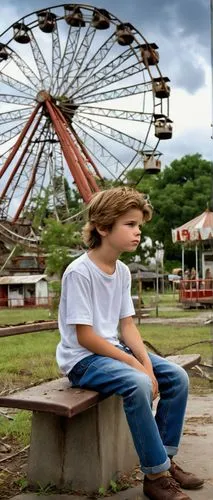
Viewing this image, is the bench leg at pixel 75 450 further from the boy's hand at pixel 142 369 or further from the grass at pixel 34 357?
the grass at pixel 34 357

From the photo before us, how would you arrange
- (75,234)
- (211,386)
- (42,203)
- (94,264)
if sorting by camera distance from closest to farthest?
(94,264) < (211,386) < (75,234) < (42,203)

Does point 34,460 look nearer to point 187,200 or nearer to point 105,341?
point 105,341

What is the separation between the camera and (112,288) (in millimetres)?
2812

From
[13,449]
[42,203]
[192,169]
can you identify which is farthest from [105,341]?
[192,169]

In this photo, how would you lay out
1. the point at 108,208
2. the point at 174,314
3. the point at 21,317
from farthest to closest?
1. the point at 21,317
2. the point at 174,314
3. the point at 108,208

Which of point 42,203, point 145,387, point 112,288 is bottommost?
point 145,387

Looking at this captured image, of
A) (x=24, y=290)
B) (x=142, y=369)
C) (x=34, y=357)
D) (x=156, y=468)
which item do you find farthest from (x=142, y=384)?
(x=24, y=290)

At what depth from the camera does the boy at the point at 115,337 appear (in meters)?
2.55

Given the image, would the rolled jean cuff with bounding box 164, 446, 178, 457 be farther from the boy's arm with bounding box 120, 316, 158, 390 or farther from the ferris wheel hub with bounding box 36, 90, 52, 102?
the ferris wheel hub with bounding box 36, 90, 52, 102

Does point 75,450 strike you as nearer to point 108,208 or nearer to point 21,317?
point 108,208

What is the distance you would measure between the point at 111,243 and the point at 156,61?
89.4 ft

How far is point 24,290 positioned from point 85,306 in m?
35.7

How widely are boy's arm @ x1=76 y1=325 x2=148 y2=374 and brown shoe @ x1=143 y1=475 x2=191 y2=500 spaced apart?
0.42 meters

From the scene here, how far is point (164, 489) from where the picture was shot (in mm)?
2535
